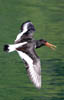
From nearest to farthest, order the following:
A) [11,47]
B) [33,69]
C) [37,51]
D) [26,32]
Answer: [33,69] < [11,47] < [26,32] < [37,51]

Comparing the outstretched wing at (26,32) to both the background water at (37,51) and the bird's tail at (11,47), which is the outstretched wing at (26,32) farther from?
the background water at (37,51)

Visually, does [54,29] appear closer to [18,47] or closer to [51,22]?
[51,22]

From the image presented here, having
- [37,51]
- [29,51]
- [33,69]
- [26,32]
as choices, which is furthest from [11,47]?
[37,51]

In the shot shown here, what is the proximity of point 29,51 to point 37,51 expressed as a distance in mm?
2653

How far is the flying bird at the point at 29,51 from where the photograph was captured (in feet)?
42.3

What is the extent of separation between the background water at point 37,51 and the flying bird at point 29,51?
108 cm

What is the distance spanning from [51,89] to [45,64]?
33.9 inches

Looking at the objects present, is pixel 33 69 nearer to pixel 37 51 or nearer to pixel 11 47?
pixel 11 47

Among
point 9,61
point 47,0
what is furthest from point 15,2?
point 9,61

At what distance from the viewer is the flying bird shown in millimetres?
12891

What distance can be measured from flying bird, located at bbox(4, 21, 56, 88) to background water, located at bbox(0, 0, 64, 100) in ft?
3.56

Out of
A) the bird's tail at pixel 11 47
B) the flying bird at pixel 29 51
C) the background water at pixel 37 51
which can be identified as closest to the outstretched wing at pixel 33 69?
the flying bird at pixel 29 51

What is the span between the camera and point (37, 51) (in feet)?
52.8

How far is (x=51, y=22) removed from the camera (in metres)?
17.6
